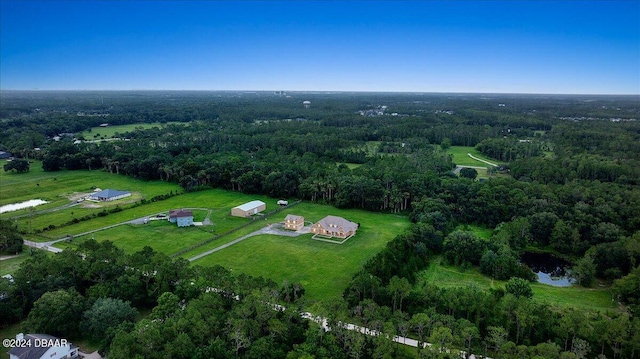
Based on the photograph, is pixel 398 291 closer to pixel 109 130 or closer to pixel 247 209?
pixel 247 209

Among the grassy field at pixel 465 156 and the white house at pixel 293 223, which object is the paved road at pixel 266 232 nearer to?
the white house at pixel 293 223

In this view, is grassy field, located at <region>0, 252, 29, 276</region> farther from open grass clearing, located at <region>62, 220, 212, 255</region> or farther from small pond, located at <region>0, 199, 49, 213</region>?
small pond, located at <region>0, 199, 49, 213</region>

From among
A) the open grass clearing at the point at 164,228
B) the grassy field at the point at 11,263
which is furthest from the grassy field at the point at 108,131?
the grassy field at the point at 11,263

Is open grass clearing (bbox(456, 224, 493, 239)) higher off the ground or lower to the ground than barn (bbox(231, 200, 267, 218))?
lower

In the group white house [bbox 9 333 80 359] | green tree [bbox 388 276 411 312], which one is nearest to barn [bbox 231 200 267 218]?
green tree [bbox 388 276 411 312]

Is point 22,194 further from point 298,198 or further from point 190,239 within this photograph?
point 298,198

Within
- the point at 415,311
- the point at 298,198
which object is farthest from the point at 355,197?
the point at 415,311
